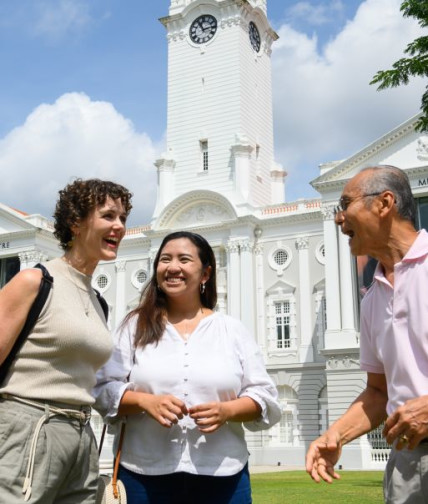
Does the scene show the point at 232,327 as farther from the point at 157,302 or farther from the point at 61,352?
the point at 61,352

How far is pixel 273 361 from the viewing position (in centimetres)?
3641

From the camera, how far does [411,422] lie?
3100mm

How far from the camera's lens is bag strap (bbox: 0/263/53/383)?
3.52 meters

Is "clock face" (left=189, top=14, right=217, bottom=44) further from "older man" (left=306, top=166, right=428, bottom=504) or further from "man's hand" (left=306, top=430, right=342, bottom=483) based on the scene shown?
"man's hand" (left=306, top=430, right=342, bottom=483)

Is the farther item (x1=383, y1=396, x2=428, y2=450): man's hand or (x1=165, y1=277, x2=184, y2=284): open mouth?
(x1=165, y1=277, x2=184, y2=284): open mouth

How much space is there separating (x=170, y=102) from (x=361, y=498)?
105 ft

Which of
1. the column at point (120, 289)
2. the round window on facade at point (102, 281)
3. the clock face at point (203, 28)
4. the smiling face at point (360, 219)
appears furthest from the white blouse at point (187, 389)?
the clock face at point (203, 28)

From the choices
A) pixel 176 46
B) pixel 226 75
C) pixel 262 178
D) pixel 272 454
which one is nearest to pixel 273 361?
pixel 272 454

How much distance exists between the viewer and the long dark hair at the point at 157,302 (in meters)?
4.30

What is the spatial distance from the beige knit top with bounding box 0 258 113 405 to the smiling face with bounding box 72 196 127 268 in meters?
0.22

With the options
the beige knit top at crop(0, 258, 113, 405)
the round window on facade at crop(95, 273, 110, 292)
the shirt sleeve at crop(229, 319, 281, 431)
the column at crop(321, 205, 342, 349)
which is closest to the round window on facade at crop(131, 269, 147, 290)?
the round window on facade at crop(95, 273, 110, 292)

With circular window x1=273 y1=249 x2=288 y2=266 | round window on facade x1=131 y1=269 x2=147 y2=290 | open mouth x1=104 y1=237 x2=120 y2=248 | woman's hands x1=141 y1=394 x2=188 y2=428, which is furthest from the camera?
round window on facade x1=131 y1=269 x2=147 y2=290

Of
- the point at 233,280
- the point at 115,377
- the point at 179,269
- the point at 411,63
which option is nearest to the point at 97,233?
the point at 179,269

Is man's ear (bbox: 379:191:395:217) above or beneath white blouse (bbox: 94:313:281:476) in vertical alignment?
above
